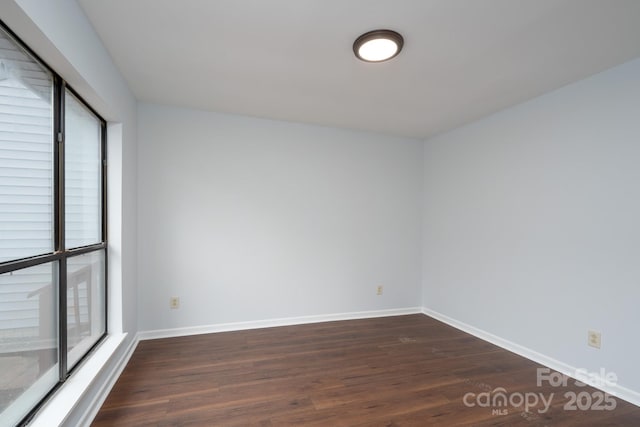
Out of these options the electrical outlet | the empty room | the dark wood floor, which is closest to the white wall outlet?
the empty room

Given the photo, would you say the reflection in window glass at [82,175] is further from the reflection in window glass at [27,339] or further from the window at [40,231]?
the reflection in window glass at [27,339]

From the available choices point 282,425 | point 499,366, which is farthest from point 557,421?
point 282,425

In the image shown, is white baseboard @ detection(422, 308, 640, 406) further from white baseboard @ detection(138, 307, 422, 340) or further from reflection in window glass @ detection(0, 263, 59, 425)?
reflection in window glass @ detection(0, 263, 59, 425)

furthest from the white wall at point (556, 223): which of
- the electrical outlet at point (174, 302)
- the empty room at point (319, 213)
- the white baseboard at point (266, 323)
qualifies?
the electrical outlet at point (174, 302)

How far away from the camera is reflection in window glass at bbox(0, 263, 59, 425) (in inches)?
47.7

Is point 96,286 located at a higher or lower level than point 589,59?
lower

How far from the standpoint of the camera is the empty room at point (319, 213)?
5.18ft

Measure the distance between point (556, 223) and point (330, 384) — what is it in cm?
238

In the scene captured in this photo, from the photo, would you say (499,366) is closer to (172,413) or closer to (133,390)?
(172,413)

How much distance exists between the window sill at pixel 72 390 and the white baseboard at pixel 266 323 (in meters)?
0.91

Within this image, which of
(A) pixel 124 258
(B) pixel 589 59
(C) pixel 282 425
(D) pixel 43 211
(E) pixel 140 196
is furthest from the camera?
(E) pixel 140 196

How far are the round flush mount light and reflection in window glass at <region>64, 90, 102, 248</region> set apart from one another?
1.85m

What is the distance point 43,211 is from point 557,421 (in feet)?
10.8

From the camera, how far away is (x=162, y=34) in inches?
73.7
